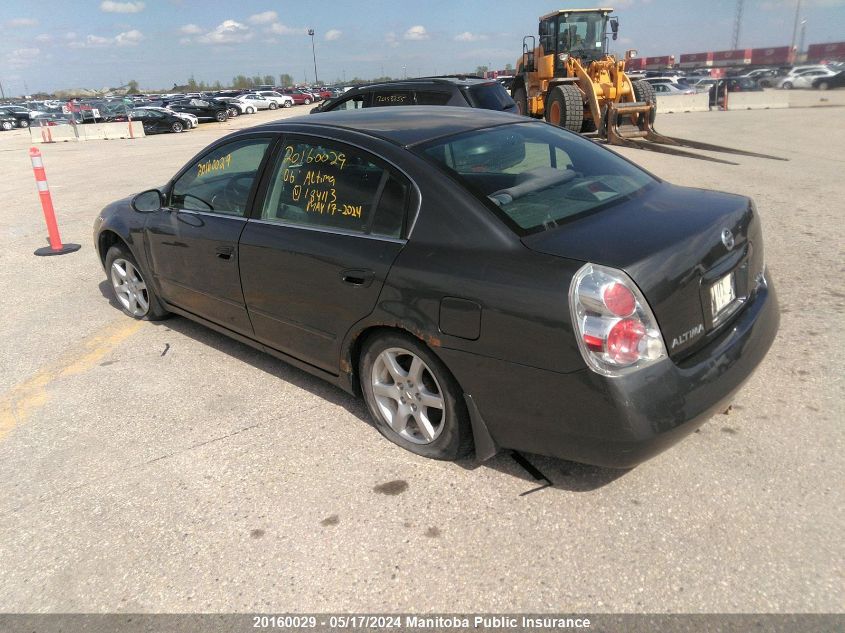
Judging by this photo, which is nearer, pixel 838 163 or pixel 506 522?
pixel 506 522

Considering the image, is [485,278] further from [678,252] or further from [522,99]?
[522,99]

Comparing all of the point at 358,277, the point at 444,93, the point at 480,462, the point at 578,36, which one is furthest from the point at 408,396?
the point at 578,36

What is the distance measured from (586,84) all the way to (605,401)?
15161 mm

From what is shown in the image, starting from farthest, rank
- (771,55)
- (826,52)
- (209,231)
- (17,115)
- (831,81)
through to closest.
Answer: (771,55) < (826,52) < (831,81) < (17,115) < (209,231)

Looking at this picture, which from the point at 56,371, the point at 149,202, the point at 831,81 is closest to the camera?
the point at 56,371

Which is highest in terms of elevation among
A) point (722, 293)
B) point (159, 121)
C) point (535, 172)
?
point (159, 121)

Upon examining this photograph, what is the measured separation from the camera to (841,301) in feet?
14.8

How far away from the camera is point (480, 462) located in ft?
9.66

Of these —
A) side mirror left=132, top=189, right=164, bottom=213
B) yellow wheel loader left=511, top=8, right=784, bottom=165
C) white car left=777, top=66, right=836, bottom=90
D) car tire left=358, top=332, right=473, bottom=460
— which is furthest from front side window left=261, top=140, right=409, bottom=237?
white car left=777, top=66, right=836, bottom=90

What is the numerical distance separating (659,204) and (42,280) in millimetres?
6165

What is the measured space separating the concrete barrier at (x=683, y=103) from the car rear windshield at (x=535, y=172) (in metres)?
27.2

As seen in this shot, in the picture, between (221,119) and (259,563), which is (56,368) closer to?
(259,563)

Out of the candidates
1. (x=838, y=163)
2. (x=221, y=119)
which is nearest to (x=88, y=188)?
(x=838, y=163)

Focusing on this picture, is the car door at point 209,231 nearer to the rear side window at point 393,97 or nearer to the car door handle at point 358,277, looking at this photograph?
the car door handle at point 358,277
